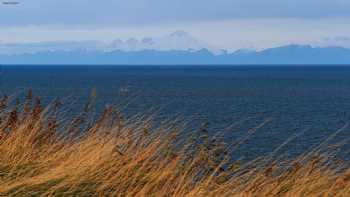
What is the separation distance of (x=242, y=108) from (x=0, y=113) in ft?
231

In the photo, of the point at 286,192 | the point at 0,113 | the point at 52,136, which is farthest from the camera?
the point at 0,113

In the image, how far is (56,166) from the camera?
796cm

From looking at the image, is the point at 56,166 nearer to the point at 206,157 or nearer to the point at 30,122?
the point at 30,122

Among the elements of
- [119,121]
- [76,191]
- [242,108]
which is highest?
[119,121]

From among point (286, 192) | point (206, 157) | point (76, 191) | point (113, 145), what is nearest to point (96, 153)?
point (113, 145)

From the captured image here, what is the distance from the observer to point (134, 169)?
25.3ft

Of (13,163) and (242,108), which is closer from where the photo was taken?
Result: (13,163)

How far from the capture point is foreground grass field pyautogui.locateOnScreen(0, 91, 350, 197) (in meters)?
6.72

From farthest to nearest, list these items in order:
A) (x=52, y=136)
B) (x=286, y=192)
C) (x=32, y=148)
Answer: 1. (x=52, y=136)
2. (x=32, y=148)
3. (x=286, y=192)

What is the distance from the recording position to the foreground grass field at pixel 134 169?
22.0 feet

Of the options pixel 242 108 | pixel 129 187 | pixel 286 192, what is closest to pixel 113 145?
pixel 129 187

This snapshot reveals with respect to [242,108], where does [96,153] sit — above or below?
above

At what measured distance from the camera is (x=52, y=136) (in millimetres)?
9312

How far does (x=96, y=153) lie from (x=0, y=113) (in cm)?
323
